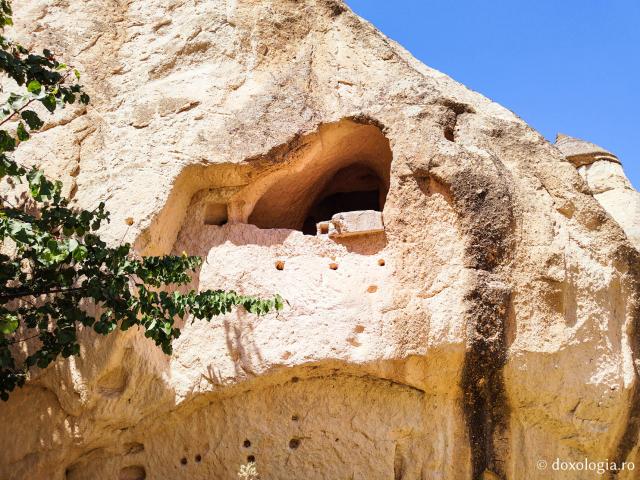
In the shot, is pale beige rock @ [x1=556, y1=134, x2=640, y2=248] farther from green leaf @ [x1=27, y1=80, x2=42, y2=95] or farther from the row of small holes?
green leaf @ [x1=27, y1=80, x2=42, y2=95]

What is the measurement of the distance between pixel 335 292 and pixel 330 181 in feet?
6.04

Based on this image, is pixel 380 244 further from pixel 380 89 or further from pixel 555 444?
pixel 555 444

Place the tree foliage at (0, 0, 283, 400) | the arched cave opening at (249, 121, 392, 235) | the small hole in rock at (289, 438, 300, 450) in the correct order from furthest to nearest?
the arched cave opening at (249, 121, 392, 235), the small hole in rock at (289, 438, 300, 450), the tree foliage at (0, 0, 283, 400)

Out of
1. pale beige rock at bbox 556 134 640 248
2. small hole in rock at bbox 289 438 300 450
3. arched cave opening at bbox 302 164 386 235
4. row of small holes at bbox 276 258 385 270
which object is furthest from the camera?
pale beige rock at bbox 556 134 640 248

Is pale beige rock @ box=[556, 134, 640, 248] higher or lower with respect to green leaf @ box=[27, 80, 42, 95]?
higher

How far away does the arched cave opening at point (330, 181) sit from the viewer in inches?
243

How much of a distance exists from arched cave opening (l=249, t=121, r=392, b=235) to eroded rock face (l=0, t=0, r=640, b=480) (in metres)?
0.05

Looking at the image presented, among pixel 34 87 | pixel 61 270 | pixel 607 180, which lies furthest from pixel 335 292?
pixel 607 180

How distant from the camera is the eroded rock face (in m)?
5.40

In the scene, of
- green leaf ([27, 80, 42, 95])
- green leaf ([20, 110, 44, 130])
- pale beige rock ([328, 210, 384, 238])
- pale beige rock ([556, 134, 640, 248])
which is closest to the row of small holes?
pale beige rock ([328, 210, 384, 238])

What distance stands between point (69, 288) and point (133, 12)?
316 centimetres

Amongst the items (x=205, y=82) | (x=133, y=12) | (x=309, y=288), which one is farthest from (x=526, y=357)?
(x=133, y=12)

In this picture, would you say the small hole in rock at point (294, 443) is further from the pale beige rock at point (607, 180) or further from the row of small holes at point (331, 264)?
the pale beige rock at point (607, 180)

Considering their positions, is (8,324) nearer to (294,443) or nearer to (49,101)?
(49,101)
